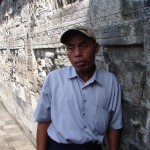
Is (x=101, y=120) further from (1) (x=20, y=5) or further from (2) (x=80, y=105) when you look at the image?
(1) (x=20, y=5)

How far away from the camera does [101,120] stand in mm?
2148

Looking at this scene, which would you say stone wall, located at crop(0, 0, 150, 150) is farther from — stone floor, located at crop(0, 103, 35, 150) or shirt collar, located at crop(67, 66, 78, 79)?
shirt collar, located at crop(67, 66, 78, 79)

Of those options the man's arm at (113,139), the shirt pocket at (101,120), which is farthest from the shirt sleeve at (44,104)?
the man's arm at (113,139)

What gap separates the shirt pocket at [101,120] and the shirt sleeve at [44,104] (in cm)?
38

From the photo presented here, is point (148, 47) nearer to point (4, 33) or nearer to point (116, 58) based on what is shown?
point (116, 58)

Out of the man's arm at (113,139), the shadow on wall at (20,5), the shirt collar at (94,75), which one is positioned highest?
the shadow on wall at (20,5)

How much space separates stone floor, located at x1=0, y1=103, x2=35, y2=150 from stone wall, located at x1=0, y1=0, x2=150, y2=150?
177mm

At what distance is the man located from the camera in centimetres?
211

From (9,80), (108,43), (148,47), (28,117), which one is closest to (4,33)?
(9,80)

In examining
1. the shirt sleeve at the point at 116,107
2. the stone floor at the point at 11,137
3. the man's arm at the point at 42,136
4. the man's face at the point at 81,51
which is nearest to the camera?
the man's face at the point at 81,51

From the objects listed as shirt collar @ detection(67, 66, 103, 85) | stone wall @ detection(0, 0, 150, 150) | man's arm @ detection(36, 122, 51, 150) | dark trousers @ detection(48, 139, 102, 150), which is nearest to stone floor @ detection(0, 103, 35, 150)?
stone wall @ detection(0, 0, 150, 150)

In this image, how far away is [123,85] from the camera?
2.32 meters

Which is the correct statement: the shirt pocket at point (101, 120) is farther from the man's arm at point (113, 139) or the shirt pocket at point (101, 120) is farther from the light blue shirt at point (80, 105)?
the man's arm at point (113, 139)

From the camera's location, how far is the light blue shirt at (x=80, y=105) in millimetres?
2119
